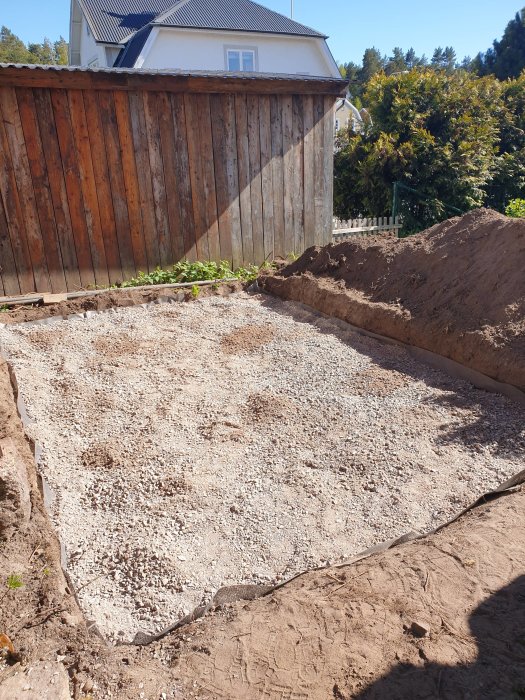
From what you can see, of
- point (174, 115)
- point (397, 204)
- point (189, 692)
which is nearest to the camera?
point (189, 692)

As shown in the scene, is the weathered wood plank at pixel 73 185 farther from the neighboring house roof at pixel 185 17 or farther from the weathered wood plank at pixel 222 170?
the neighboring house roof at pixel 185 17

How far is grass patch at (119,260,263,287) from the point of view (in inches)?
291

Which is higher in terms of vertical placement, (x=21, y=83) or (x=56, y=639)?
(x=21, y=83)

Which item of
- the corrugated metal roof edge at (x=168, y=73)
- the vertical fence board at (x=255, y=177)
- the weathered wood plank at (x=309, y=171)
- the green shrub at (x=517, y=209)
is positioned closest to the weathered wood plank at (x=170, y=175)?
the corrugated metal roof edge at (x=168, y=73)

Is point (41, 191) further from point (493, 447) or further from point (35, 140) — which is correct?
point (493, 447)

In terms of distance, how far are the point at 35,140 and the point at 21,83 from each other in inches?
25.5

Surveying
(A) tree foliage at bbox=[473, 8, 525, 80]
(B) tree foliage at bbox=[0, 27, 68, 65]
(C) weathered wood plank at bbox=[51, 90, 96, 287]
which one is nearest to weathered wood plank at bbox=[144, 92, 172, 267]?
(C) weathered wood plank at bbox=[51, 90, 96, 287]

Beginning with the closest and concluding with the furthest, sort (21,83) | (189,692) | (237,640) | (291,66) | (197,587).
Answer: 1. (189,692)
2. (237,640)
3. (197,587)
4. (21,83)
5. (291,66)

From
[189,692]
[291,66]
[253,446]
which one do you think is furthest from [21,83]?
[291,66]

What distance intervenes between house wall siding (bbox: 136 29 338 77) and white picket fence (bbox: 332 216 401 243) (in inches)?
438

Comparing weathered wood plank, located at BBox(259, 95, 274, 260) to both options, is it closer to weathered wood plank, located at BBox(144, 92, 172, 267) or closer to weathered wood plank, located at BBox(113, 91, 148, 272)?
weathered wood plank, located at BBox(144, 92, 172, 267)

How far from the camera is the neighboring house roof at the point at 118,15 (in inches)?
731

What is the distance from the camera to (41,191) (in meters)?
6.66

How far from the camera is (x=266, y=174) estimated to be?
26.4 ft
